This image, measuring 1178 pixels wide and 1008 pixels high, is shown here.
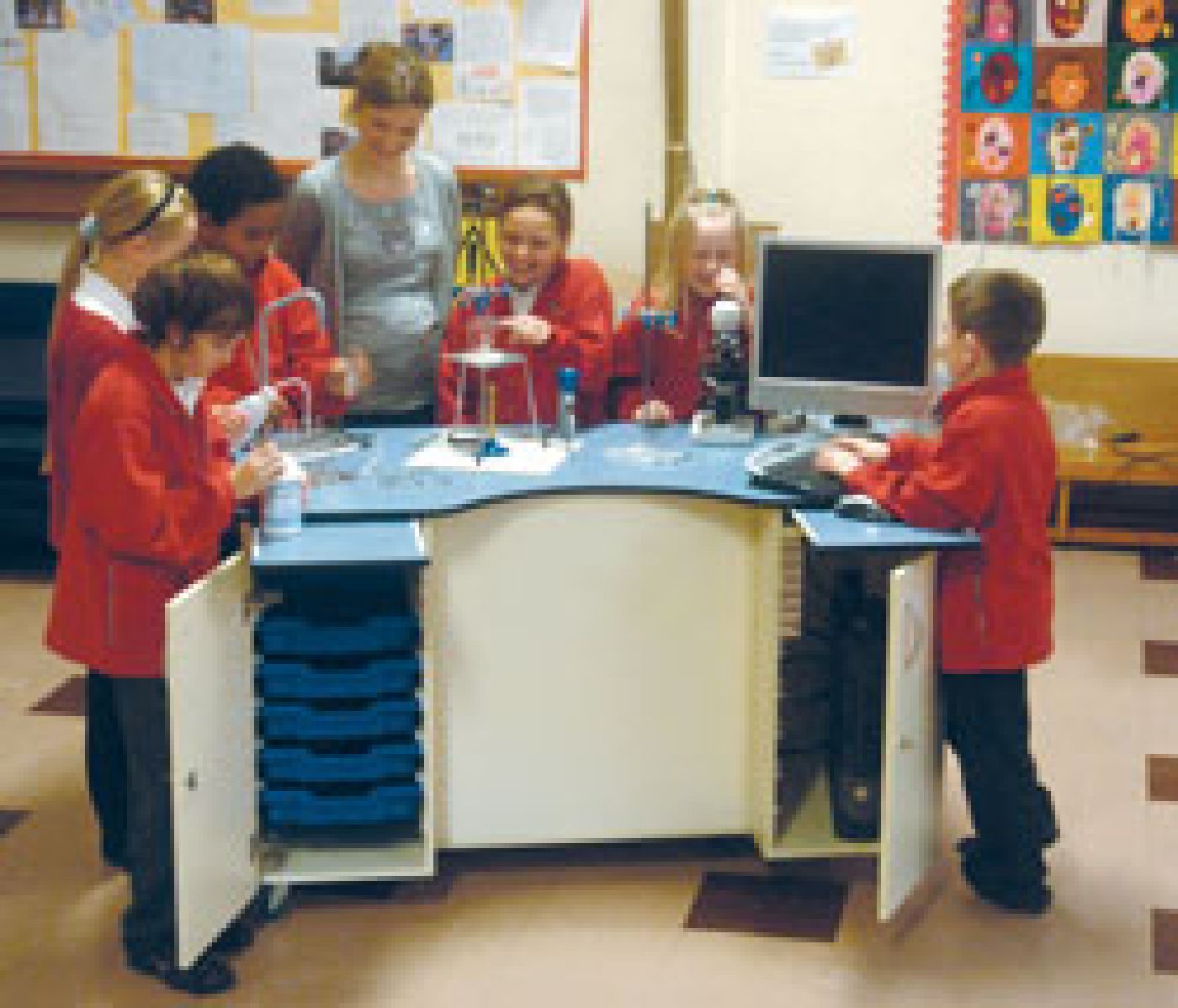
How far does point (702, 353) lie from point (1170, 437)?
246cm

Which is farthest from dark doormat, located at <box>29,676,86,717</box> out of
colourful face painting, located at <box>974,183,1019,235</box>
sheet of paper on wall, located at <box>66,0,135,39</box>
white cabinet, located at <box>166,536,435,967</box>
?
colourful face painting, located at <box>974,183,1019,235</box>

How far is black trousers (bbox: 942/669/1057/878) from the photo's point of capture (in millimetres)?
3291

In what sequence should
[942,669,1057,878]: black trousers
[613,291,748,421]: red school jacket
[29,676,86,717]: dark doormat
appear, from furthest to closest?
[29,676,86,717]: dark doormat < [613,291,748,421]: red school jacket < [942,669,1057,878]: black trousers

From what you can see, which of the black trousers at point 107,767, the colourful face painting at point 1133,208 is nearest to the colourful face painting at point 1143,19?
the colourful face painting at point 1133,208

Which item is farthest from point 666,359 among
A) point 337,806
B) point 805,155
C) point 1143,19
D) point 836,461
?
point 1143,19

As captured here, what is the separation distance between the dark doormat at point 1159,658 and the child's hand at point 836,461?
5.13ft

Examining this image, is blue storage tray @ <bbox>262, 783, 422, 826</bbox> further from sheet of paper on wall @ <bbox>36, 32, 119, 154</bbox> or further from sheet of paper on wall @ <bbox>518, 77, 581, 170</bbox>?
sheet of paper on wall @ <bbox>36, 32, 119, 154</bbox>

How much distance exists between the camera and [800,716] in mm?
3615

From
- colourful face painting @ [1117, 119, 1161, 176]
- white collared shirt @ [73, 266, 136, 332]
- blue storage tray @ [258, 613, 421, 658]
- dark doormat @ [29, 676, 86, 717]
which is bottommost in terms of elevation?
dark doormat @ [29, 676, 86, 717]

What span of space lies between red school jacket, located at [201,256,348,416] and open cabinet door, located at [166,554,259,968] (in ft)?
2.22

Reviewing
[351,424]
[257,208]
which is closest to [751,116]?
[351,424]

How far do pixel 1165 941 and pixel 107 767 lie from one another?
1945 millimetres

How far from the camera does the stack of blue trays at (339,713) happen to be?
3.26m

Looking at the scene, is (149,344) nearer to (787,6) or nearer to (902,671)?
(902,671)
